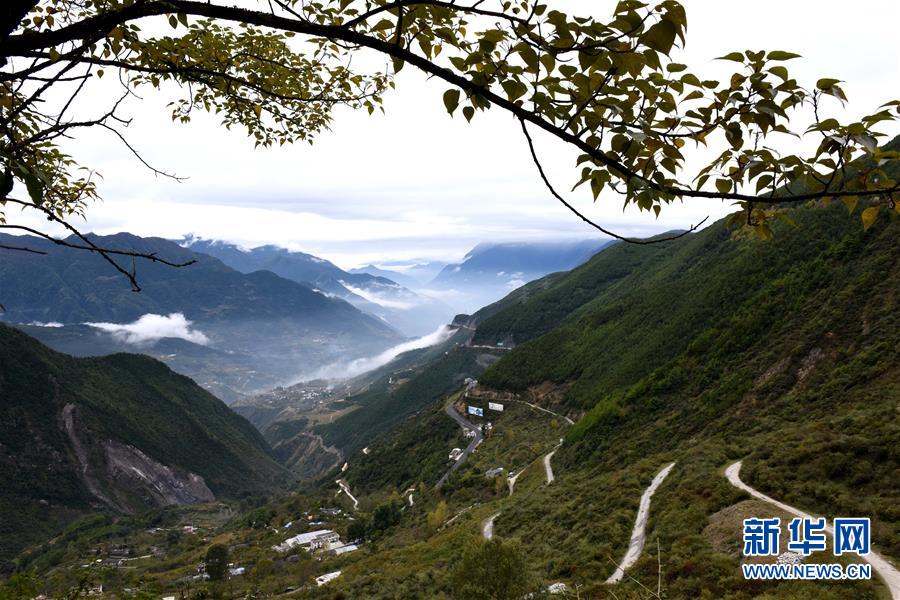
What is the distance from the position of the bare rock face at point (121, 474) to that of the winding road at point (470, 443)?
11758cm

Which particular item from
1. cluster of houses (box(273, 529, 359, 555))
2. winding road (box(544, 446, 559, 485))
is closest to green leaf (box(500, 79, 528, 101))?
winding road (box(544, 446, 559, 485))

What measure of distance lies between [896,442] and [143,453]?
204301 mm

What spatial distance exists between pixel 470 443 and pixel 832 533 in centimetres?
7538

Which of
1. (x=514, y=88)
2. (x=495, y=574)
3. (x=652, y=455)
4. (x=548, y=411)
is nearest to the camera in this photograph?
(x=514, y=88)

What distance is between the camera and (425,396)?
198 m

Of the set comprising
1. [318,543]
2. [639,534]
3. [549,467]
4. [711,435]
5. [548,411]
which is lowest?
[318,543]

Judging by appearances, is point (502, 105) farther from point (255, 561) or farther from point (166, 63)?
point (255, 561)

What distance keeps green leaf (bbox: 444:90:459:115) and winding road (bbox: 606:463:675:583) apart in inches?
661

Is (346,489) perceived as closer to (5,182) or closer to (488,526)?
(488,526)

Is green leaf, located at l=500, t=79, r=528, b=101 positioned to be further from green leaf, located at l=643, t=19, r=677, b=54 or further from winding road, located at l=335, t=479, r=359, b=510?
winding road, located at l=335, t=479, r=359, b=510

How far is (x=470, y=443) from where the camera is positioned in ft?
286

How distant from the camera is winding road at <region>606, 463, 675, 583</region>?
17781 millimetres

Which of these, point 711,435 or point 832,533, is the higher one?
point 832,533

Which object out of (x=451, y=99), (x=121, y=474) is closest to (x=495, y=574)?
(x=451, y=99)
